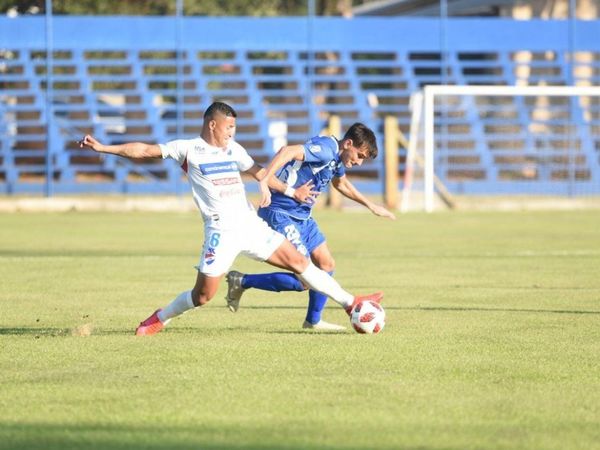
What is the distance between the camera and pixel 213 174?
9.45 metres

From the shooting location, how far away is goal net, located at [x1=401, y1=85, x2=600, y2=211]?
29688 mm

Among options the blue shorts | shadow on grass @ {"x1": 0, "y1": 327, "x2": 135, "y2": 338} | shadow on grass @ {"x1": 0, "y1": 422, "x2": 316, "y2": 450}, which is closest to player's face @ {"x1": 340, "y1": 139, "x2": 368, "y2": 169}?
the blue shorts

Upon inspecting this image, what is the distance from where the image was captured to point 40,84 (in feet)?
Result: 115

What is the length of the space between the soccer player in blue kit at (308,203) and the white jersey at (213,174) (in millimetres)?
643

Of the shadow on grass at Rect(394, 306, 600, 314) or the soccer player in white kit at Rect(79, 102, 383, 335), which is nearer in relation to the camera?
the soccer player in white kit at Rect(79, 102, 383, 335)

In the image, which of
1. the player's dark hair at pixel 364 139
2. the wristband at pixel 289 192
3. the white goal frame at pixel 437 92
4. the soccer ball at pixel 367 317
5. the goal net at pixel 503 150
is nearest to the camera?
the soccer ball at pixel 367 317

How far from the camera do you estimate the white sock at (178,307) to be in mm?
9656

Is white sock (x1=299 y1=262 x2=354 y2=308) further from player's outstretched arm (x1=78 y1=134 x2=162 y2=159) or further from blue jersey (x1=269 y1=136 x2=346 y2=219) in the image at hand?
player's outstretched arm (x1=78 y1=134 x2=162 y2=159)

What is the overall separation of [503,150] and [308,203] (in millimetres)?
23642

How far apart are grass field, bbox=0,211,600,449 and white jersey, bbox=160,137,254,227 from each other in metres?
0.94

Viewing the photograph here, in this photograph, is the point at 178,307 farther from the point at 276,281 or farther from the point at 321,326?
the point at 321,326

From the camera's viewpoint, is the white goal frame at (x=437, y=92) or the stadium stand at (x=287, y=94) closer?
the white goal frame at (x=437, y=92)

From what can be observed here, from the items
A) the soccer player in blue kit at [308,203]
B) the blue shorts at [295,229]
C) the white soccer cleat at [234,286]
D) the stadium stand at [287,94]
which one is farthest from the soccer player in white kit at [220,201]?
the stadium stand at [287,94]

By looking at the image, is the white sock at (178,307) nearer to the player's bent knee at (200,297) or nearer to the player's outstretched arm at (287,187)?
A: the player's bent knee at (200,297)
